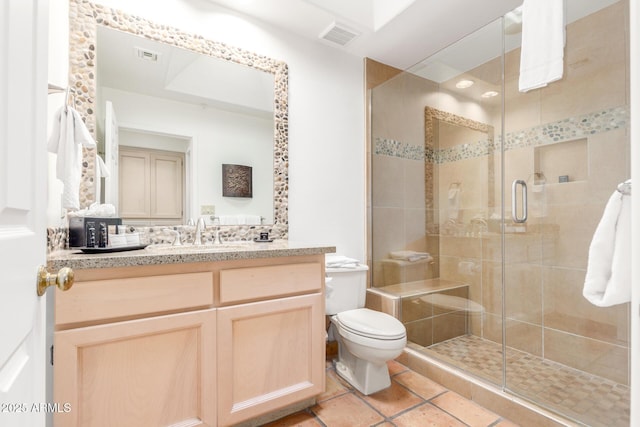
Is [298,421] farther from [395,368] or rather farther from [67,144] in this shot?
[67,144]

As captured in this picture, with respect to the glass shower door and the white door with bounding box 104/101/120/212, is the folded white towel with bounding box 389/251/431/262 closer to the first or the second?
the glass shower door

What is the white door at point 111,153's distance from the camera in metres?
1.64

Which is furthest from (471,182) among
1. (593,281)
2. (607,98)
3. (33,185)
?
(33,185)

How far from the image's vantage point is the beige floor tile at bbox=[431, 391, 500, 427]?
1531mm

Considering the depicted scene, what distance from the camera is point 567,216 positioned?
192 centimetres

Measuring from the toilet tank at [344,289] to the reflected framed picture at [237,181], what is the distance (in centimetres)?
80

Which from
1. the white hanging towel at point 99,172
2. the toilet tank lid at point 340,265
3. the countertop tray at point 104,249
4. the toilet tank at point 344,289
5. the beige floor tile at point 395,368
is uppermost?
the white hanging towel at point 99,172

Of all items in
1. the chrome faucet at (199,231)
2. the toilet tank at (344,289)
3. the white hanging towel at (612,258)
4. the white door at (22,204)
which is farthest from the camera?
the toilet tank at (344,289)

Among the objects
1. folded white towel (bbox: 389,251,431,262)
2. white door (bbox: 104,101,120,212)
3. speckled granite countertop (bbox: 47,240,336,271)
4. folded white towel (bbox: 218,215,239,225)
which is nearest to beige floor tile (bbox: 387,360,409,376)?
folded white towel (bbox: 389,251,431,262)

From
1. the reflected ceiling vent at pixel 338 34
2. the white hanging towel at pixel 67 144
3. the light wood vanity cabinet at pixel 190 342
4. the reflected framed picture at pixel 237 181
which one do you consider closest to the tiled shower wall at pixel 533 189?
the reflected ceiling vent at pixel 338 34

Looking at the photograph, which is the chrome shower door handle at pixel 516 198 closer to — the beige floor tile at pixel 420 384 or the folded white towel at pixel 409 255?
the folded white towel at pixel 409 255

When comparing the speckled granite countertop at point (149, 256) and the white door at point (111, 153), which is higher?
the white door at point (111, 153)

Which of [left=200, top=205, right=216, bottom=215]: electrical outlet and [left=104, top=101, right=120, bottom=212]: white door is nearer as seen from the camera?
[left=104, top=101, right=120, bottom=212]: white door

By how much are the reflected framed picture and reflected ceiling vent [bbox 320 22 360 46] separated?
1176 mm
